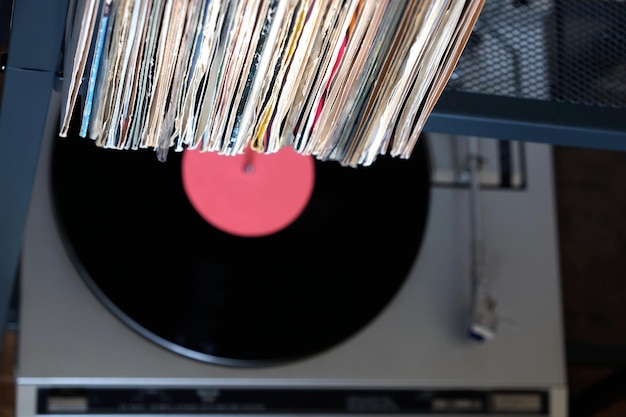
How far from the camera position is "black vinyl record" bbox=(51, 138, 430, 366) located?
96cm

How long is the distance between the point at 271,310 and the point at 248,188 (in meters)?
0.16

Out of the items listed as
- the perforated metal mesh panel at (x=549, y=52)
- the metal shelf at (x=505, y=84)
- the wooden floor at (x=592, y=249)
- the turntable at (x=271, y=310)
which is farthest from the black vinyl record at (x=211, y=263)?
the wooden floor at (x=592, y=249)

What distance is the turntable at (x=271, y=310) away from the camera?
0.96 m

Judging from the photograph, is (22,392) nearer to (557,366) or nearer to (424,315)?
(424,315)

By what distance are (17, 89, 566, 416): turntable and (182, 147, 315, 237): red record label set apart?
22 millimetres

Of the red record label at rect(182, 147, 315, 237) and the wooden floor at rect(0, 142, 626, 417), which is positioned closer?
the red record label at rect(182, 147, 315, 237)

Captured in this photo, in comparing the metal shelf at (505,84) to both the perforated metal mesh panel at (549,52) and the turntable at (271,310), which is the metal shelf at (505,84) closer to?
the perforated metal mesh panel at (549,52)

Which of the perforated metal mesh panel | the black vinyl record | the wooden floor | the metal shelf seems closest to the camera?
the metal shelf

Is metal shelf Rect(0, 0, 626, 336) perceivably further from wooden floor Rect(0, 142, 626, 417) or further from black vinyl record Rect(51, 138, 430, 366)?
wooden floor Rect(0, 142, 626, 417)

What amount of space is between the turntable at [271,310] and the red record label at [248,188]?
22 mm

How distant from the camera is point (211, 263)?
3.20ft

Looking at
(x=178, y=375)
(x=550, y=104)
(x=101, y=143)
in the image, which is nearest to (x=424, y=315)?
(x=178, y=375)

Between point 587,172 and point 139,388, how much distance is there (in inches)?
32.2

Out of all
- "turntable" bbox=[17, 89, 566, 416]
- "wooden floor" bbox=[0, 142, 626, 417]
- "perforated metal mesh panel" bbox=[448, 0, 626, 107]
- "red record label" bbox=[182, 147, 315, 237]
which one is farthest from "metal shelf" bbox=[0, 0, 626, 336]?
"wooden floor" bbox=[0, 142, 626, 417]
